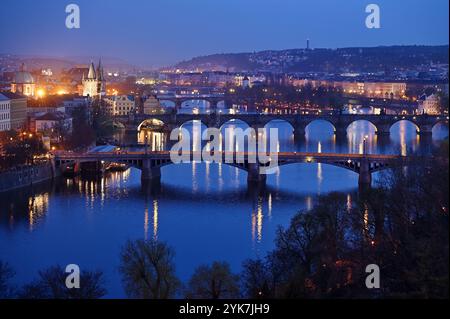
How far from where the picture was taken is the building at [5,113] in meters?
16.8

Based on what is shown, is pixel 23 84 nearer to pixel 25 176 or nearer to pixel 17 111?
pixel 17 111

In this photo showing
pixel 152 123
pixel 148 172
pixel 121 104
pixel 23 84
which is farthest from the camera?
pixel 121 104

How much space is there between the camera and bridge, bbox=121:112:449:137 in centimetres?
2127

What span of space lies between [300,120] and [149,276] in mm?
16187

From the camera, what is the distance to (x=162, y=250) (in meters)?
6.28

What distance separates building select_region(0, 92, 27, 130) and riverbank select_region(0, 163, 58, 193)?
4.09 meters

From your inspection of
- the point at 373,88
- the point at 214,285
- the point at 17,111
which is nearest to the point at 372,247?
the point at 214,285

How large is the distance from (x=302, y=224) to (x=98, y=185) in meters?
6.20

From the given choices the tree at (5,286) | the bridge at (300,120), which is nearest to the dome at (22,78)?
the bridge at (300,120)

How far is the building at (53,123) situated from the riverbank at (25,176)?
11.1ft

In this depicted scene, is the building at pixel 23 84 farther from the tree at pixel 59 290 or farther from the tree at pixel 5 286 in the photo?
the tree at pixel 59 290

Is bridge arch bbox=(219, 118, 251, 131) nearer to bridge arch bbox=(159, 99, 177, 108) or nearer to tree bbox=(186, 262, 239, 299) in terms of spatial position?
bridge arch bbox=(159, 99, 177, 108)

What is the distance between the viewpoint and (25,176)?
12.4 meters
